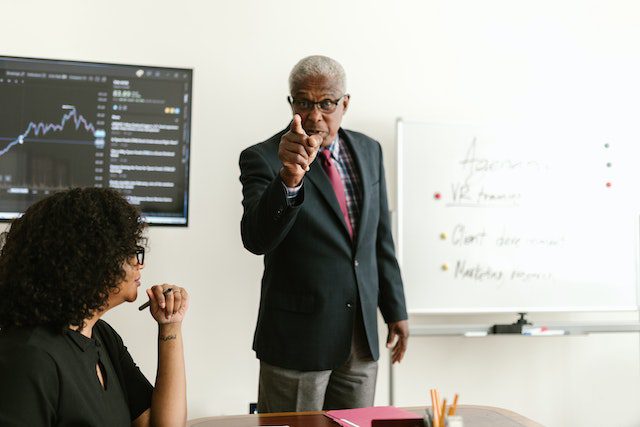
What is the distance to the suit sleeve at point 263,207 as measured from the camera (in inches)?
63.1

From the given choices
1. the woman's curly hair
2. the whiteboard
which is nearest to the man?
the woman's curly hair

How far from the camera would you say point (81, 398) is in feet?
3.54

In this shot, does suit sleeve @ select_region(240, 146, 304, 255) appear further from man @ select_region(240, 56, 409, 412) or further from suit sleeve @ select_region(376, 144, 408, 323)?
suit sleeve @ select_region(376, 144, 408, 323)

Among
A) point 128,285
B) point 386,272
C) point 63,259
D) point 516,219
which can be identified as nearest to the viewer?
point 63,259

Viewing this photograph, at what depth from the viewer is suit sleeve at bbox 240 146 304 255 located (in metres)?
1.60

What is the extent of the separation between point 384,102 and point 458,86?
36cm

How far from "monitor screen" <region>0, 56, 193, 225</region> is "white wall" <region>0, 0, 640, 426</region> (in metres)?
0.07

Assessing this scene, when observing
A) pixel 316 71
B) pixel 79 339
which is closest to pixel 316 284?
pixel 316 71

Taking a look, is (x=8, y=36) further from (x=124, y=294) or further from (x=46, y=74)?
(x=124, y=294)

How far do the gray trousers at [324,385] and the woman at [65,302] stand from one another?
0.56 m

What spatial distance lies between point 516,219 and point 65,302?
2.17m

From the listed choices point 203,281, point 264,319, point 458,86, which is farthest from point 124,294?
point 458,86

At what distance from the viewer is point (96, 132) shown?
270 centimetres

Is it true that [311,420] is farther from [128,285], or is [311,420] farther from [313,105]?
[313,105]
